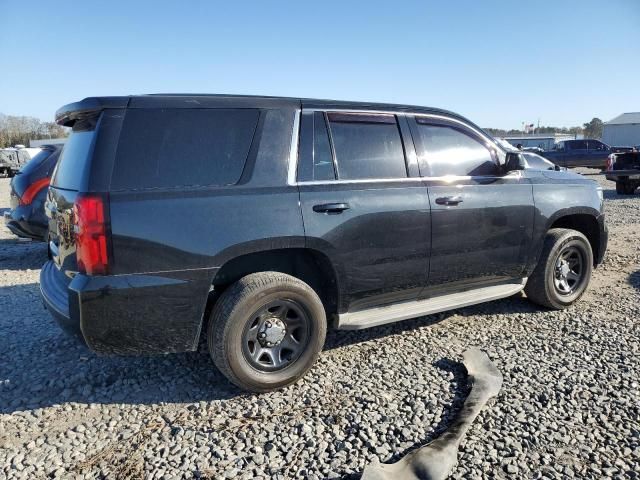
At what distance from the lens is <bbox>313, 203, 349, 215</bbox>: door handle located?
3180mm

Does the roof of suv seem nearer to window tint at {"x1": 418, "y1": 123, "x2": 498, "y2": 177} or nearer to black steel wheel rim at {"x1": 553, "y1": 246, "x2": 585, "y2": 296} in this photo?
window tint at {"x1": 418, "y1": 123, "x2": 498, "y2": 177}

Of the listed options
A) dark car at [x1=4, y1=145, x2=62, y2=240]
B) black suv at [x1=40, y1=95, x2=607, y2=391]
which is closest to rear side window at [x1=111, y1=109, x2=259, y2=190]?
black suv at [x1=40, y1=95, x2=607, y2=391]

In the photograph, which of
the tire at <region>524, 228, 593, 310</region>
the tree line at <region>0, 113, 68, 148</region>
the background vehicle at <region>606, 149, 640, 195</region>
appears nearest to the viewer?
the tire at <region>524, 228, 593, 310</region>

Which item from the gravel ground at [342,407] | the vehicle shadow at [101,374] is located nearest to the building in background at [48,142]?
the vehicle shadow at [101,374]

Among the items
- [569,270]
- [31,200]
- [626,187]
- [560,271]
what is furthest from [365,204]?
[626,187]

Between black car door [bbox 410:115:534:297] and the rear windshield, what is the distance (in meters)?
2.35

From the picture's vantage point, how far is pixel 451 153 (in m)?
3.95

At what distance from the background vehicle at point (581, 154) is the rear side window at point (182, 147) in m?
24.5

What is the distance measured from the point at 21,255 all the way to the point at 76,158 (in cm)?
561

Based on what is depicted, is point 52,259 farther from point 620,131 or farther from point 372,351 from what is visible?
point 620,131

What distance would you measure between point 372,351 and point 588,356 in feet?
5.38

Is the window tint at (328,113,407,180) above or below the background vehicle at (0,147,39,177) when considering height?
above

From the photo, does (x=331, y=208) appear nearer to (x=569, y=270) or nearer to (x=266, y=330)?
(x=266, y=330)

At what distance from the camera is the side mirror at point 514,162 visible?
3.97 metres
